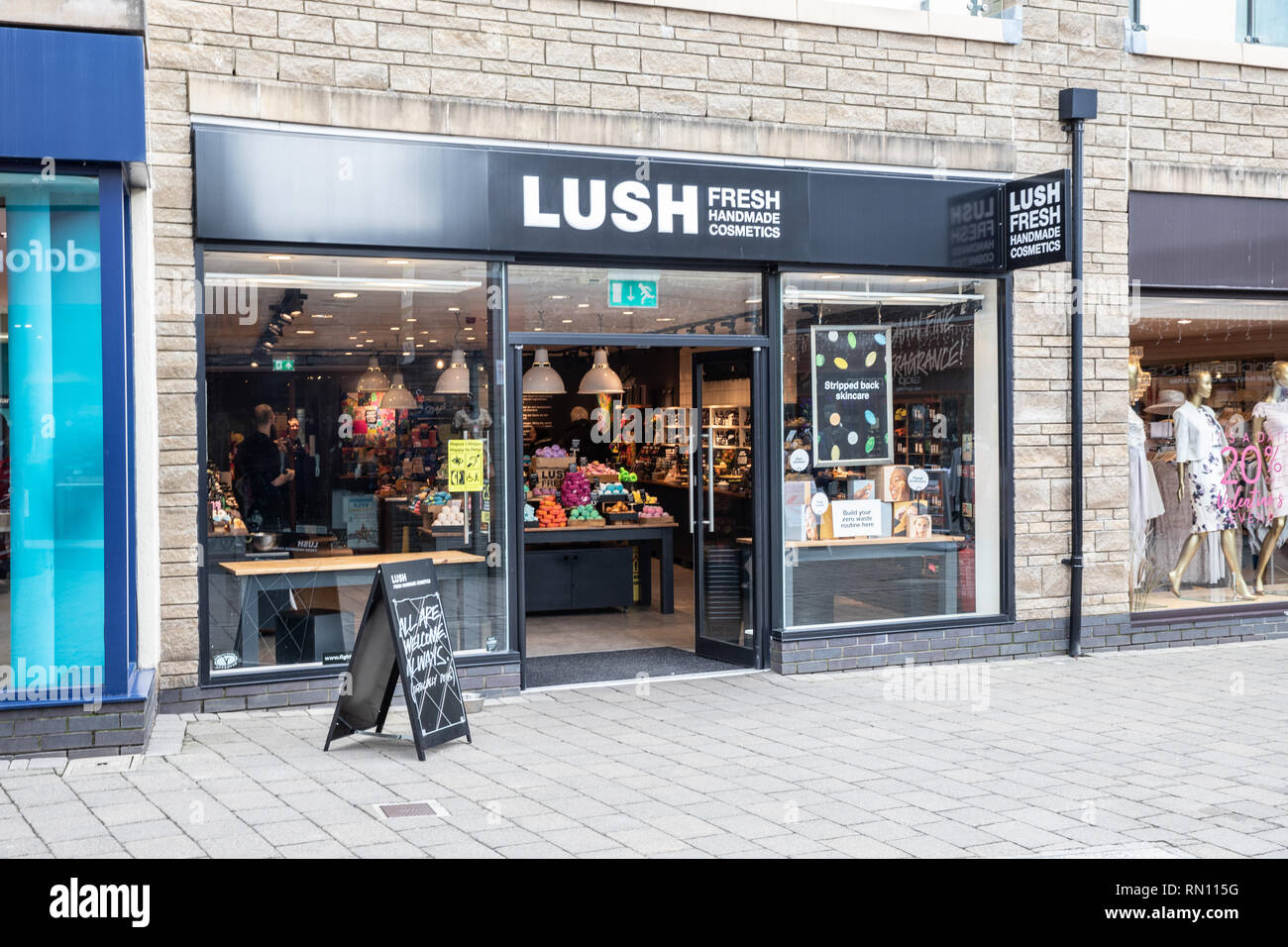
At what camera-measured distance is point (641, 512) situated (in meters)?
12.4

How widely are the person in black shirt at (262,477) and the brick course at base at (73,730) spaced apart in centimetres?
160

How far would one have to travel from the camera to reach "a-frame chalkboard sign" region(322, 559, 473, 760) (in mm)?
6707

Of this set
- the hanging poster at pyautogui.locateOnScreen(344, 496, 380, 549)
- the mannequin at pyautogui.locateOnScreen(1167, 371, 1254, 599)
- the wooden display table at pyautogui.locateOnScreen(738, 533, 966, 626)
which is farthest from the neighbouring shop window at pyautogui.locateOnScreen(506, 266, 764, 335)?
the mannequin at pyautogui.locateOnScreen(1167, 371, 1254, 599)

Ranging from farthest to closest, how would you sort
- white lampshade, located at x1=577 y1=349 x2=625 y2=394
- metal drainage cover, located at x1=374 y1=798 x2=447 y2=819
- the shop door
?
white lampshade, located at x1=577 y1=349 x2=625 y2=394, the shop door, metal drainage cover, located at x1=374 y1=798 x2=447 y2=819

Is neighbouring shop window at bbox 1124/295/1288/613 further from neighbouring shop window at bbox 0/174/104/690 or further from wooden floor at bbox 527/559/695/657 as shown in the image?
neighbouring shop window at bbox 0/174/104/690

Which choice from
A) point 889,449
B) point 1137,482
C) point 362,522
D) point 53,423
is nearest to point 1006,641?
point 889,449

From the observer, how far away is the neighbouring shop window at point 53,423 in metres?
6.88

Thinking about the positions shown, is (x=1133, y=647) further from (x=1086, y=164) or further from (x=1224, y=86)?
(x=1224, y=86)

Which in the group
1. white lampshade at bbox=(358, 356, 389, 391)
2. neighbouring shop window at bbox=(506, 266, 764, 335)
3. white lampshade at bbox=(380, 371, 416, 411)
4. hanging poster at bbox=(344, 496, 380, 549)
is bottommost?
hanging poster at bbox=(344, 496, 380, 549)

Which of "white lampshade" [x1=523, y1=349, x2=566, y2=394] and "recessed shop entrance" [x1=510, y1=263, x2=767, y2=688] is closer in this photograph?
"recessed shop entrance" [x1=510, y1=263, x2=767, y2=688]

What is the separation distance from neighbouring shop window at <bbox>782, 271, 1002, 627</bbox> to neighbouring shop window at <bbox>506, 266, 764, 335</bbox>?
1.31ft

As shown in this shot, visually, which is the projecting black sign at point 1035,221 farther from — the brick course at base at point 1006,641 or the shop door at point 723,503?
the brick course at base at point 1006,641

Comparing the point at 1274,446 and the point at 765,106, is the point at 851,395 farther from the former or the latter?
the point at 1274,446

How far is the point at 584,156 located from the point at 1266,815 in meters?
5.57
